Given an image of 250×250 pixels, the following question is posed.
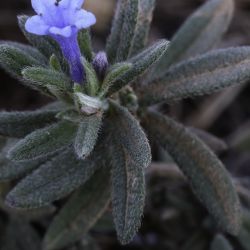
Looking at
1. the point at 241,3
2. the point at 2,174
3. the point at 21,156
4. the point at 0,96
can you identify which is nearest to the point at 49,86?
the point at 21,156

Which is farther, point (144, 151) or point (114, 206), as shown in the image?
point (114, 206)

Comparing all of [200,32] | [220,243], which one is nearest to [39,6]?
[200,32]

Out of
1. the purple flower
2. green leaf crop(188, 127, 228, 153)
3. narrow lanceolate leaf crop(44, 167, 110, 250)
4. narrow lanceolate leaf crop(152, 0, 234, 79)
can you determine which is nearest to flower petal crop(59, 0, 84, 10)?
the purple flower

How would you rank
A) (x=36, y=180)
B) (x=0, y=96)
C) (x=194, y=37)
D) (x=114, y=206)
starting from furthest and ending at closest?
1. (x=0, y=96)
2. (x=194, y=37)
3. (x=36, y=180)
4. (x=114, y=206)

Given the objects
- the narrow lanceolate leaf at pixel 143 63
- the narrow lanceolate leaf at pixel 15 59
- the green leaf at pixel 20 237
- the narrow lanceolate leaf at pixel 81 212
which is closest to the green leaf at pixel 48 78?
the narrow lanceolate leaf at pixel 15 59

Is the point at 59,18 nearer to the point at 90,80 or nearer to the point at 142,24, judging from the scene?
the point at 90,80

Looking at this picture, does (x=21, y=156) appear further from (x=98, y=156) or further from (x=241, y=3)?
(x=241, y=3)
